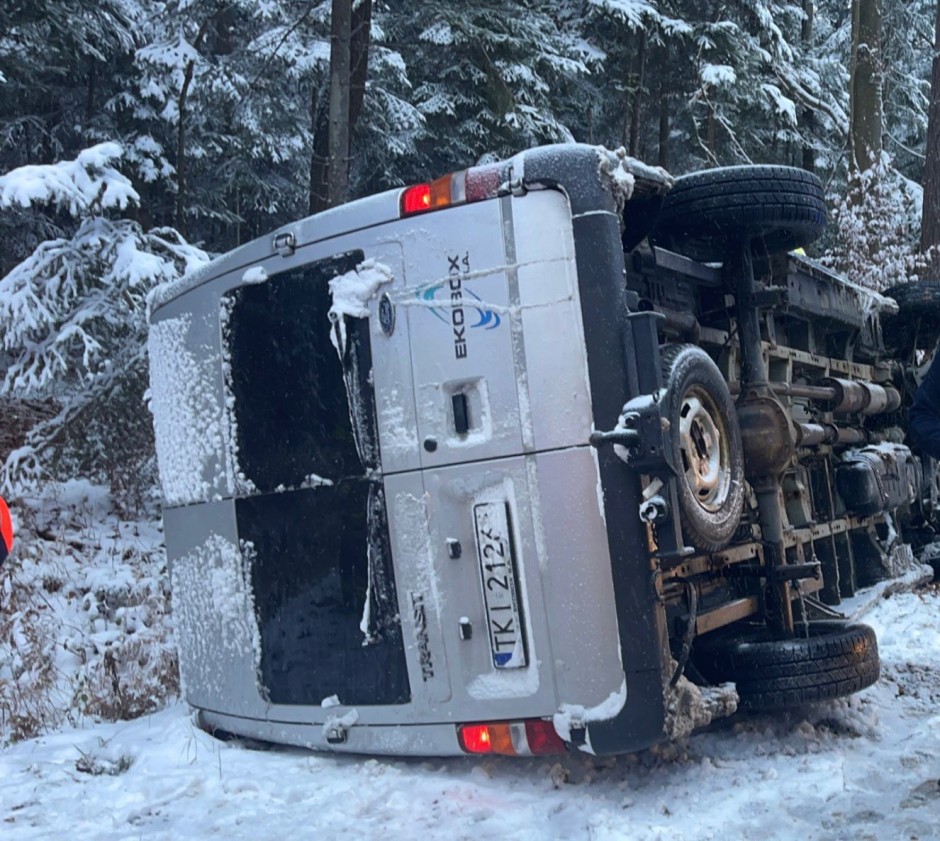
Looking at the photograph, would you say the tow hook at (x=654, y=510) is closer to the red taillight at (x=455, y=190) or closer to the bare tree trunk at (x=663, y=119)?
the red taillight at (x=455, y=190)

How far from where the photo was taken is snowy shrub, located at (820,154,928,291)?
43.8 ft

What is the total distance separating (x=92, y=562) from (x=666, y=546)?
691 cm

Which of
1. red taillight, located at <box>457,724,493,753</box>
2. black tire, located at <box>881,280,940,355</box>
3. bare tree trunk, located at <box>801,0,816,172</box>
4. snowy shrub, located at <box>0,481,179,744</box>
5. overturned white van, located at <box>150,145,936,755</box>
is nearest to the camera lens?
Answer: overturned white van, located at <box>150,145,936,755</box>

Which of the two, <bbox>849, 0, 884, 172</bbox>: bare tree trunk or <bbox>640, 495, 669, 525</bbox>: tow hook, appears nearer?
<bbox>640, 495, 669, 525</bbox>: tow hook

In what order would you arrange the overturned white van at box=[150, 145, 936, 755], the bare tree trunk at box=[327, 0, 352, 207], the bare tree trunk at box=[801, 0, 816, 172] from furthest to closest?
the bare tree trunk at box=[801, 0, 816, 172] < the bare tree trunk at box=[327, 0, 352, 207] < the overturned white van at box=[150, 145, 936, 755]

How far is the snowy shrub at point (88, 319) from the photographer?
29.0 ft


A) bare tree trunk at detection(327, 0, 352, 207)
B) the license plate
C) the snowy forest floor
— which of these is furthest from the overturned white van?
bare tree trunk at detection(327, 0, 352, 207)

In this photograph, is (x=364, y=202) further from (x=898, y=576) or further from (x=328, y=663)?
(x=898, y=576)

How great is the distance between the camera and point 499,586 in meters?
3.80

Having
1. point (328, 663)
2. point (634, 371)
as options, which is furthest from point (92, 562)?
point (634, 371)

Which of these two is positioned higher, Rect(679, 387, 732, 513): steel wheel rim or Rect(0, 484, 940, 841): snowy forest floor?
Rect(679, 387, 732, 513): steel wheel rim

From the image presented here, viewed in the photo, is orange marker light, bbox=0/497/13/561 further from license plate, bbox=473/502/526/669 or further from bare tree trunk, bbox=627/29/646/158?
bare tree trunk, bbox=627/29/646/158

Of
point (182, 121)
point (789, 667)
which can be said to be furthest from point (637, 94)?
point (789, 667)

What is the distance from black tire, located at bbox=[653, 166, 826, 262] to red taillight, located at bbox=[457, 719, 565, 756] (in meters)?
2.29
